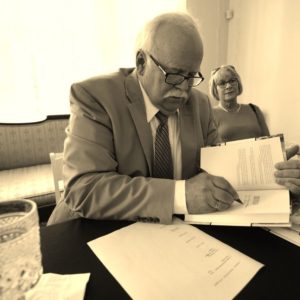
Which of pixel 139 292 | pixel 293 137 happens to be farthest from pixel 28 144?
pixel 293 137

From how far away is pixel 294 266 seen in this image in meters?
0.60

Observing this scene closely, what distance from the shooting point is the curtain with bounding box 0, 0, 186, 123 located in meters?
2.63

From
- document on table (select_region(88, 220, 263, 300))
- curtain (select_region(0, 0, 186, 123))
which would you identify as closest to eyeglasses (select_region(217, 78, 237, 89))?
curtain (select_region(0, 0, 186, 123))

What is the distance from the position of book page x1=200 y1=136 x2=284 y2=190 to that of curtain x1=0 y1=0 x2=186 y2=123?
75.9 inches

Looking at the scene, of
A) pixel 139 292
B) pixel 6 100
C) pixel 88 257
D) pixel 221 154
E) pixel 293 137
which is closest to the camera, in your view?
pixel 139 292

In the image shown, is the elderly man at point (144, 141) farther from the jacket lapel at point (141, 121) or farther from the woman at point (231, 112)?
the woman at point (231, 112)

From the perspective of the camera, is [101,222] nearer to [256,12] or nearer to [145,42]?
[145,42]

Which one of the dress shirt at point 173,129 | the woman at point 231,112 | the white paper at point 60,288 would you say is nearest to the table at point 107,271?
the white paper at point 60,288

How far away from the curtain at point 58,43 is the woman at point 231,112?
2.55 ft

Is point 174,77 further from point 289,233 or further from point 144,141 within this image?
point 289,233

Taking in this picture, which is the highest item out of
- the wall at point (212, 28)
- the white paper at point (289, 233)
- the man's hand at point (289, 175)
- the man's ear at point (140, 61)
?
the wall at point (212, 28)

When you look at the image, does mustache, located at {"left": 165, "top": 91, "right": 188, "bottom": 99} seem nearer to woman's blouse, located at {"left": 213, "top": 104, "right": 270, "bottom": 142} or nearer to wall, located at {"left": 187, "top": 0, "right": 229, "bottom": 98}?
woman's blouse, located at {"left": 213, "top": 104, "right": 270, "bottom": 142}

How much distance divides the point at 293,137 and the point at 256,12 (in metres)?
1.47

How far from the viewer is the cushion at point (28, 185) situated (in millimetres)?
2176
